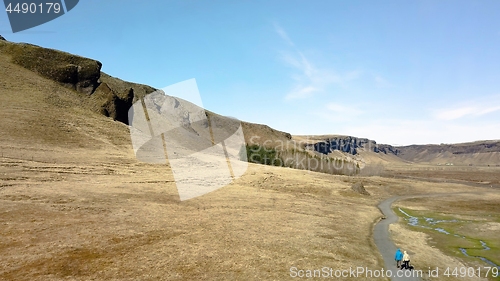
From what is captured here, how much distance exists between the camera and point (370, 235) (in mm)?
45312

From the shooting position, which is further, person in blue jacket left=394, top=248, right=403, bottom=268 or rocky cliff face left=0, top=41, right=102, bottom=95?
rocky cliff face left=0, top=41, right=102, bottom=95

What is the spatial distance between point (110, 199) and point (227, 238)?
21805 millimetres

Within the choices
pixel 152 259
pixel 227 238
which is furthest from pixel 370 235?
pixel 152 259

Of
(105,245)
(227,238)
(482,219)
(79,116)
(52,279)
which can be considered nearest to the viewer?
(52,279)

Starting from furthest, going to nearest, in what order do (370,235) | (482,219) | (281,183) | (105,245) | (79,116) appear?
(79,116) → (281,183) → (482,219) → (370,235) → (105,245)

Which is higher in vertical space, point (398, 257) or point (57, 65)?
point (57, 65)

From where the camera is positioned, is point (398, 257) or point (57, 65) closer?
point (398, 257)

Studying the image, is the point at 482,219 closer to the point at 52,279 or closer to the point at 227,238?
the point at 227,238

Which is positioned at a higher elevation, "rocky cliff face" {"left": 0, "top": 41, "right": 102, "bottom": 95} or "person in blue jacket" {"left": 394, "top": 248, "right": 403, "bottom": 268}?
"rocky cliff face" {"left": 0, "top": 41, "right": 102, "bottom": 95}

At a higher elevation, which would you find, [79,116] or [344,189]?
[79,116]

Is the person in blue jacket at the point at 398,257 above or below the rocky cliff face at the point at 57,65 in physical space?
below

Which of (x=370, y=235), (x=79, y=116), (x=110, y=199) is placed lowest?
(x=370, y=235)

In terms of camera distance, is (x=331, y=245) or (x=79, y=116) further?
(x=79, y=116)

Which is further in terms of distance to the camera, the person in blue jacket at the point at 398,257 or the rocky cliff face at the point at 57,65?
the rocky cliff face at the point at 57,65
